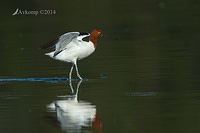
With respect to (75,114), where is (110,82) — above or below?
above

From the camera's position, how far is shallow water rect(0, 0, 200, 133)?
867 centimetres

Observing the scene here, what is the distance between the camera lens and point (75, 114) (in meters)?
9.20

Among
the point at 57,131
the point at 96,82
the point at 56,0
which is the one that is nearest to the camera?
the point at 57,131

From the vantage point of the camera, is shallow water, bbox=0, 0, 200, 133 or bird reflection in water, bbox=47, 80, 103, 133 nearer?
→ bird reflection in water, bbox=47, 80, 103, 133

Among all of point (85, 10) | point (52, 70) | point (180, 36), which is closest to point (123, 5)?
point (85, 10)

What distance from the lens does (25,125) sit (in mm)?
8633

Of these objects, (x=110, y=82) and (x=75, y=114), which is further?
(x=110, y=82)

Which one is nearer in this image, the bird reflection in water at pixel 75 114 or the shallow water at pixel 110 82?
the bird reflection in water at pixel 75 114

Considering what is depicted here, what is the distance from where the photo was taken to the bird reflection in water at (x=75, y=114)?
835cm

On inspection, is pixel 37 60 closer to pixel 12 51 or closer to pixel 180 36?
pixel 12 51

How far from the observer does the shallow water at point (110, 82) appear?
8.67 meters

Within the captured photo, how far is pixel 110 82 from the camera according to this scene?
1198 centimetres

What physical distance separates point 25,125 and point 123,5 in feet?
80.4

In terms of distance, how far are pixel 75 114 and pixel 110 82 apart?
113 inches
